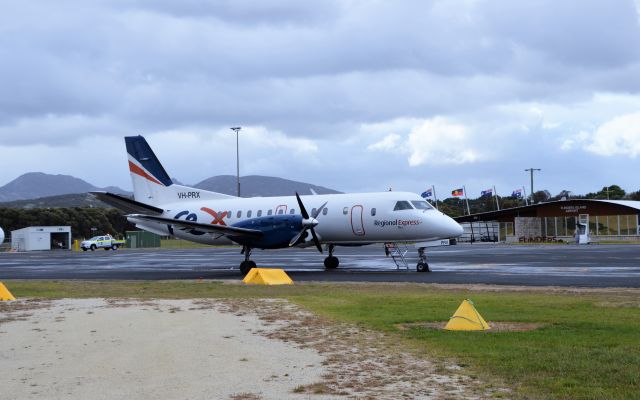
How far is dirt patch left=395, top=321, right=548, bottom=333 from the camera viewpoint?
39.6 feet

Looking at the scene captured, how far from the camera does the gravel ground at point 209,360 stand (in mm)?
7727

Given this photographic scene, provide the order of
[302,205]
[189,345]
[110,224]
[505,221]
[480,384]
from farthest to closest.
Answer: [110,224] → [505,221] → [302,205] → [189,345] → [480,384]

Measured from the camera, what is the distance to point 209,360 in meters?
9.48

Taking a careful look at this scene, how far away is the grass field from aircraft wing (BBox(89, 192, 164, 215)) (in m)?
7.67

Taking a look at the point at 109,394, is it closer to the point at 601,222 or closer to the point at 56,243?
the point at 601,222

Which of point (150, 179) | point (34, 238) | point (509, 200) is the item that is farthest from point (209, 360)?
point (509, 200)

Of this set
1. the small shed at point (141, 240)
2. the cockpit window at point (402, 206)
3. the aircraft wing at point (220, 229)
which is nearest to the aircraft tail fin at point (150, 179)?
the aircraft wing at point (220, 229)

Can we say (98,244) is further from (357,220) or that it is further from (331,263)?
(357,220)

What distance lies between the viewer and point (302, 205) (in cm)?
3011

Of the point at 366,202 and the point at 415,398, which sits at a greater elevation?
the point at 366,202

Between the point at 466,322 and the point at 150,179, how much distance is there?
2740 centimetres

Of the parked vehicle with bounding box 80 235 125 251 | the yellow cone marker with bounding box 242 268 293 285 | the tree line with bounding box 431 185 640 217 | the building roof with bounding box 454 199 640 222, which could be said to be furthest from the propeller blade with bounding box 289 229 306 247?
the tree line with bounding box 431 185 640 217

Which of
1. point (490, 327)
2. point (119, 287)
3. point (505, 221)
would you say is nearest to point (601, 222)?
point (505, 221)

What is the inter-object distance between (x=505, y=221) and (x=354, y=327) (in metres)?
74.8
